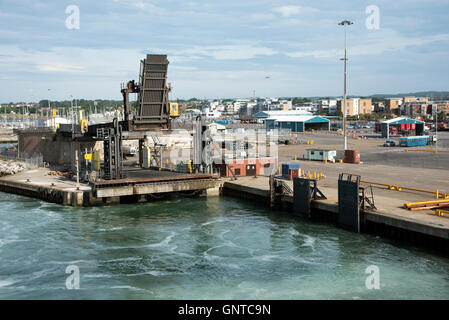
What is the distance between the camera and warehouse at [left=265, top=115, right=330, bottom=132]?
5064 inches

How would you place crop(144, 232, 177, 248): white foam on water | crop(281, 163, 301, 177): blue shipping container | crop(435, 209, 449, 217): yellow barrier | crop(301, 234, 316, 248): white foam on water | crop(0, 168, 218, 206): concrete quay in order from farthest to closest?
crop(281, 163, 301, 177): blue shipping container
crop(0, 168, 218, 206): concrete quay
crop(144, 232, 177, 248): white foam on water
crop(301, 234, 316, 248): white foam on water
crop(435, 209, 449, 217): yellow barrier

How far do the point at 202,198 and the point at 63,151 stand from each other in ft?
85.2

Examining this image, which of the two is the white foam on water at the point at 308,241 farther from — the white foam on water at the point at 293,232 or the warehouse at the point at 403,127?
the warehouse at the point at 403,127

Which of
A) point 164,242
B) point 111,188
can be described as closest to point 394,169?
point 111,188

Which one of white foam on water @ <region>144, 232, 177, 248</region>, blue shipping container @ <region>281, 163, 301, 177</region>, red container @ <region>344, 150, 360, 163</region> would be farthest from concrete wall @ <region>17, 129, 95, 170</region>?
red container @ <region>344, 150, 360, 163</region>

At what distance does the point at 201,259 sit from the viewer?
27.8 metres

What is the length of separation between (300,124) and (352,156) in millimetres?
69550

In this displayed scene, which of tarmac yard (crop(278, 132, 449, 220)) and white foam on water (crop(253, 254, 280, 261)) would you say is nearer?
white foam on water (crop(253, 254, 280, 261))

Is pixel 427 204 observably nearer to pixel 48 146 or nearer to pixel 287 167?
pixel 287 167

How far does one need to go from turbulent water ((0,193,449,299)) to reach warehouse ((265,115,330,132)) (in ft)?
299

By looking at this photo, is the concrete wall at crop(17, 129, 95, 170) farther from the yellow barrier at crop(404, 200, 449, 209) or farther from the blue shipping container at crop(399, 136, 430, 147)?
the blue shipping container at crop(399, 136, 430, 147)

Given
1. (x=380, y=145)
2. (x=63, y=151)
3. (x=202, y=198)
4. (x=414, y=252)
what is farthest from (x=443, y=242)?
(x=380, y=145)

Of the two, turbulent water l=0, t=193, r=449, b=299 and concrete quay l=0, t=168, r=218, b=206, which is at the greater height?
concrete quay l=0, t=168, r=218, b=206
